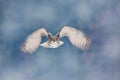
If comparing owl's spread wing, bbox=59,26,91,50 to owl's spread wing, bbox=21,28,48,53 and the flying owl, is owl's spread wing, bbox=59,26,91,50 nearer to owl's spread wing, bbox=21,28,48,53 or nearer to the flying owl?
the flying owl

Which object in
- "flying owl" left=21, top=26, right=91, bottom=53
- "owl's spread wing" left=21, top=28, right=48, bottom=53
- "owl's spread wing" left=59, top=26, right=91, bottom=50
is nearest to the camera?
"owl's spread wing" left=59, top=26, right=91, bottom=50

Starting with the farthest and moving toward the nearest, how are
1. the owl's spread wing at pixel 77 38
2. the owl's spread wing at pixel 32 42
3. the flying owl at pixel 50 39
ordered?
1. the owl's spread wing at pixel 32 42
2. the flying owl at pixel 50 39
3. the owl's spread wing at pixel 77 38

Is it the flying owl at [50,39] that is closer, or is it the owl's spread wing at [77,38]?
the owl's spread wing at [77,38]

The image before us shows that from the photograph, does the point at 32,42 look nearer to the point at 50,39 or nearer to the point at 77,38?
the point at 50,39

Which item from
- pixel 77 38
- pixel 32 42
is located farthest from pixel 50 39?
pixel 77 38

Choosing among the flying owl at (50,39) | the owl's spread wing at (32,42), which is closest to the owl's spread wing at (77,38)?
the flying owl at (50,39)

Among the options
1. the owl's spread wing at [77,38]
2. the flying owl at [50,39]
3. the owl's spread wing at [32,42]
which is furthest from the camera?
the owl's spread wing at [32,42]

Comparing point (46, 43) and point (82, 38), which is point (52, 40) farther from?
point (82, 38)

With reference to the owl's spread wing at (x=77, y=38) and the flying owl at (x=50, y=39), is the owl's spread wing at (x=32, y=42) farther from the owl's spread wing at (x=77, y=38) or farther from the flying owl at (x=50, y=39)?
the owl's spread wing at (x=77, y=38)

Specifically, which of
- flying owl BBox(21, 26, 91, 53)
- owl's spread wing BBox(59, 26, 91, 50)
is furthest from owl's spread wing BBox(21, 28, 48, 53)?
owl's spread wing BBox(59, 26, 91, 50)
